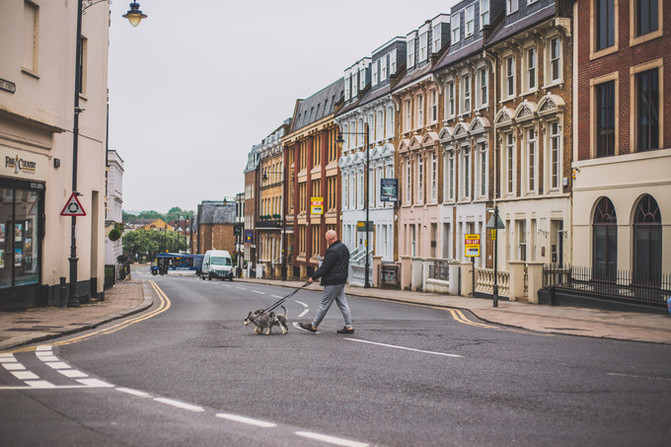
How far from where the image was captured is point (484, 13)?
1416 inches

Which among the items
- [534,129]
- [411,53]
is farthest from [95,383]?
[411,53]

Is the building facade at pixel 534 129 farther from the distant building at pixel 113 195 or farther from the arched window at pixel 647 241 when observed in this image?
the distant building at pixel 113 195

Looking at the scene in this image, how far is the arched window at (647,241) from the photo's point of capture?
76.3 ft

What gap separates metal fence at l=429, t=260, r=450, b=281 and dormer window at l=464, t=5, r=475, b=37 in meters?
11.1

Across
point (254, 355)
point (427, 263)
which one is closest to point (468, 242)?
point (427, 263)

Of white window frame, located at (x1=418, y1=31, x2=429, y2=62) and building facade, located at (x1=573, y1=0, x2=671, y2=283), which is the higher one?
white window frame, located at (x1=418, y1=31, x2=429, y2=62)

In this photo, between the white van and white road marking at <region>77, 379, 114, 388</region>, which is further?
the white van

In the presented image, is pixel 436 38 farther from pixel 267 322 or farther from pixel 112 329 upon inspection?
pixel 267 322

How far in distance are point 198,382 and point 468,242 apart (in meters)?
19.4

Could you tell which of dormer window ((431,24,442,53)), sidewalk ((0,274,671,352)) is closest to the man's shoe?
sidewalk ((0,274,671,352))

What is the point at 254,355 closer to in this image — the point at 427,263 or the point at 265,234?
the point at 427,263

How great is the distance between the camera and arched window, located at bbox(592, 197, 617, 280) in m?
25.3

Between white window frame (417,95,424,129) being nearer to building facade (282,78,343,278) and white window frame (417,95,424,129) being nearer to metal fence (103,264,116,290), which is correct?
building facade (282,78,343,278)

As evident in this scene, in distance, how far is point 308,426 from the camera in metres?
7.11
